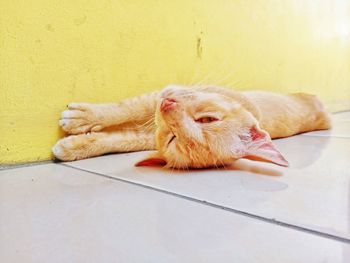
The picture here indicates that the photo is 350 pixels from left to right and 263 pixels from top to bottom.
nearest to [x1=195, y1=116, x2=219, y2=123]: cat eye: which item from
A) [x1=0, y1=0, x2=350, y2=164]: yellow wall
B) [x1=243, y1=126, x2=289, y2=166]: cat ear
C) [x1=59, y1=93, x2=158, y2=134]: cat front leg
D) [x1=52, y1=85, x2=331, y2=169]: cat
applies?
[x1=52, y1=85, x2=331, y2=169]: cat

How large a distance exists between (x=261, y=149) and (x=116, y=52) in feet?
2.18

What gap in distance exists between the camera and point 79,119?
1.10 metres

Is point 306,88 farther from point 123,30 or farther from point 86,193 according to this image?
point 86,193

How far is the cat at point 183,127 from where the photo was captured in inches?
36.1

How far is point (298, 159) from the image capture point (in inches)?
42.3

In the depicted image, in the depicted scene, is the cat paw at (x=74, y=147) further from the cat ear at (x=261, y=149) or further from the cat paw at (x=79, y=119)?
the cat ear at (x=261, y=149)

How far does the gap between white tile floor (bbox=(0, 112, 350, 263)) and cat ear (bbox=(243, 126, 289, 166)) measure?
0.15 feet

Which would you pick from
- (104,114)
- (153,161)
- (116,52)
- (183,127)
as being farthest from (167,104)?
(116,52)

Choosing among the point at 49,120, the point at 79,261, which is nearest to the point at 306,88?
the point at 49,120

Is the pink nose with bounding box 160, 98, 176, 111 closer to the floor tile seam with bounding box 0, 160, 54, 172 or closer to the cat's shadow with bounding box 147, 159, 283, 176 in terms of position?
the cat's shadow with bounding box 147, 159, 283, 176

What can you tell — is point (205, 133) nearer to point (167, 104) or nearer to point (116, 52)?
point (167, 104)

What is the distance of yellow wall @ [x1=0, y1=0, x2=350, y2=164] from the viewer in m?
1.02

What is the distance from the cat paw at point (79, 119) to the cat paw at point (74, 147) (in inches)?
1.0

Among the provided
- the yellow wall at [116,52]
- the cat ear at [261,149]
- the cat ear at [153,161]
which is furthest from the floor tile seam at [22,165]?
the cat ear at [261,149]
